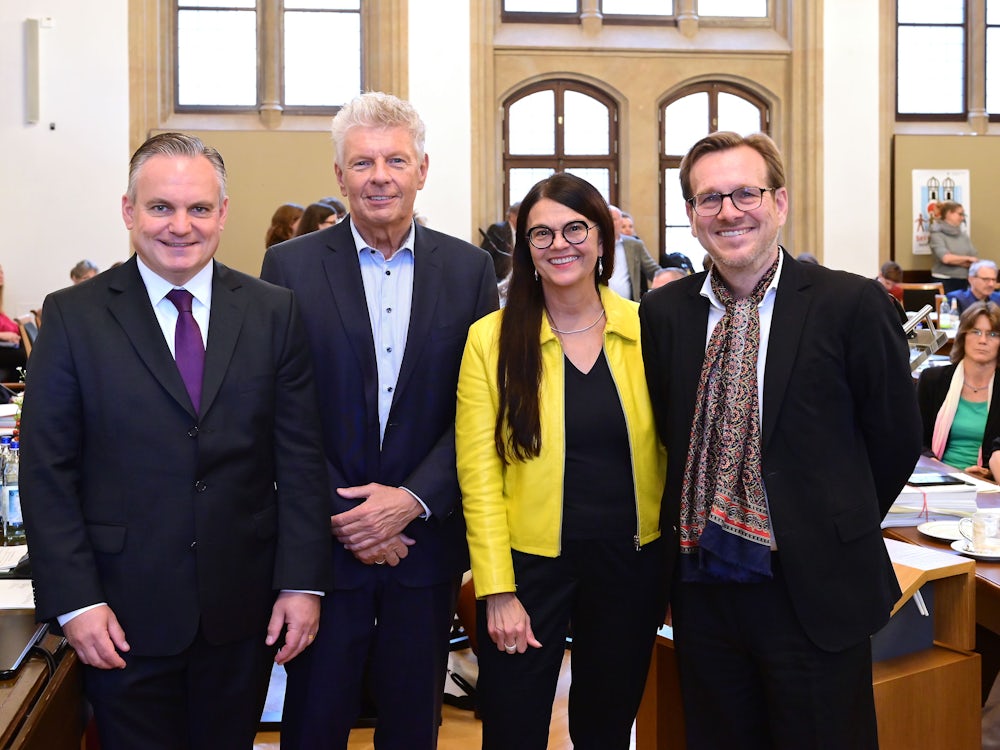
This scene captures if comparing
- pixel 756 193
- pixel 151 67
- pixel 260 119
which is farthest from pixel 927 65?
pixel 756 193

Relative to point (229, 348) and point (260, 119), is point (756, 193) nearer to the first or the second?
point (229, 348)

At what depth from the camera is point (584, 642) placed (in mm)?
2299

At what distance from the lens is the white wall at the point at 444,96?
1121 centimetres

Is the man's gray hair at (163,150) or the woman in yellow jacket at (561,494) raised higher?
the man's gray hair at (163,150)

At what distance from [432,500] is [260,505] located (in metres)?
0.39

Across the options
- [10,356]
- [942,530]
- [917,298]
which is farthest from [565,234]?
[917,298]

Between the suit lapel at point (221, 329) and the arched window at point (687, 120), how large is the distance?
10.2 metres

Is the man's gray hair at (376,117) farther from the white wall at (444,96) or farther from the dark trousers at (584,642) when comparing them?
the white wall at (444,96)

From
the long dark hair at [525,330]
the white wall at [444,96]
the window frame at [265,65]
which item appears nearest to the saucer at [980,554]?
the long dark hair at [525,330]

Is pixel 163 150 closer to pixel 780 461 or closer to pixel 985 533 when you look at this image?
pixel 780 461

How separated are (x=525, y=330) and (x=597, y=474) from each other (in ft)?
1.08

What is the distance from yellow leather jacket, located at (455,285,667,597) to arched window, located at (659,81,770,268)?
32.3 feet

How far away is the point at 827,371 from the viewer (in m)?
1.98

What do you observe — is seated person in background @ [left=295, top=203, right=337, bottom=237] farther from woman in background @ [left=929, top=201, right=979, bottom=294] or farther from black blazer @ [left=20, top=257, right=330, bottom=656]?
woman in background @ [left=929, top=201, right=979, bottom=294]
